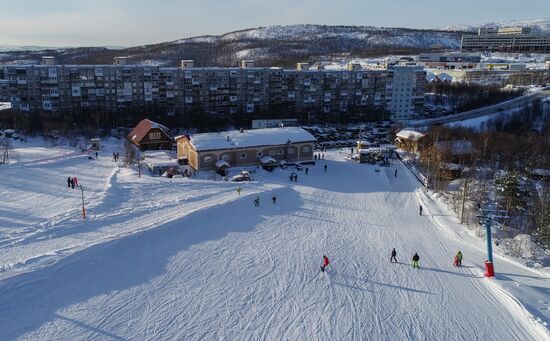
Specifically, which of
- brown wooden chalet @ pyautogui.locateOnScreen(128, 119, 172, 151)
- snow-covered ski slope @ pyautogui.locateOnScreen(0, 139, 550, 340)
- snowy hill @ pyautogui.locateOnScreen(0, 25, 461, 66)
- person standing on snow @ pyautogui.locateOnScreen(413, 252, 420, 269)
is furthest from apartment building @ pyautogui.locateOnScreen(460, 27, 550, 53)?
person standing on snow @ pyautogui.locateOnScreen(413, 252, 420, 269)

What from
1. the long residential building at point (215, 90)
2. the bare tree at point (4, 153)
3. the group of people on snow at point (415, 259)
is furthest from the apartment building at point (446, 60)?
the group of people on snow at point (415, 259)

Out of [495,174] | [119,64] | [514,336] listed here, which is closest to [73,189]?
[514,336]

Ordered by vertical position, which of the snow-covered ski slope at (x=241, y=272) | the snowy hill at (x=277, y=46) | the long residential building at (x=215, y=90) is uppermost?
the snowy hill at (x=277, y=46)

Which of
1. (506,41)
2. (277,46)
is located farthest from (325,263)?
(506,41)

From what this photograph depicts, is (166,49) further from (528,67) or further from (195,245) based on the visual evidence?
(195,245)

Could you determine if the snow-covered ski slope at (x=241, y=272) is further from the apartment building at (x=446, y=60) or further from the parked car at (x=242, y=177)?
the apartment building at (x=446, y=60)

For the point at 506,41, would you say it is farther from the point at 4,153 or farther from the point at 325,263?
the point at 325,263
